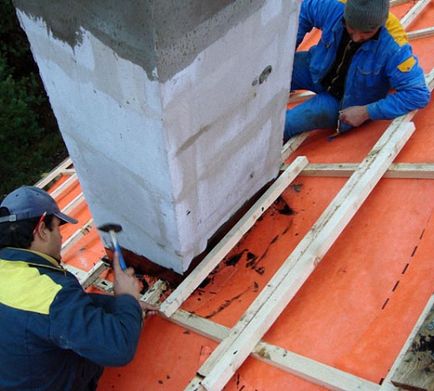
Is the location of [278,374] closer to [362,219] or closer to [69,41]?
[362,219]

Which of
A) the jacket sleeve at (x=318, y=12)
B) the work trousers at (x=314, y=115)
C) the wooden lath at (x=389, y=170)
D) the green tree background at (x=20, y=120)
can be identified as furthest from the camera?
the green tree background at (x=20, y=120)

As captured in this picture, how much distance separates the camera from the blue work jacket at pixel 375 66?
3141 millimetres

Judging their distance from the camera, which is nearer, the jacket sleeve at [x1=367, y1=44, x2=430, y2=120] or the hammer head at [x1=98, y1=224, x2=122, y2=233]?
the hammer head at [x1=98, y1=224, x2=122, y2=233]

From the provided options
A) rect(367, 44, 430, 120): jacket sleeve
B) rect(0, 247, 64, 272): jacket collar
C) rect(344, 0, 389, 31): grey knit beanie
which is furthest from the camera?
rect(367, 44, 430, 120): jacket sleeve

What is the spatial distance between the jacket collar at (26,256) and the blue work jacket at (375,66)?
228 centimetres

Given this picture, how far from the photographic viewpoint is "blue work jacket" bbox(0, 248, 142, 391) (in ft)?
6.41

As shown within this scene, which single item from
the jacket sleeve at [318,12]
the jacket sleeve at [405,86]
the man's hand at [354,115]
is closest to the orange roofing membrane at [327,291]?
the jacket sleeve at [405,86]

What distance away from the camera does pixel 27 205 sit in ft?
7.53

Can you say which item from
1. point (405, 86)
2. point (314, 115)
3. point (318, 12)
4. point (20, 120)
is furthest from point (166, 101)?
point (20, 120)

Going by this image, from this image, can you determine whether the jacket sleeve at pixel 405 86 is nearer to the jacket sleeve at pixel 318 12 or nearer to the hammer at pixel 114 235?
the jacket sleeve at pixel 318 12

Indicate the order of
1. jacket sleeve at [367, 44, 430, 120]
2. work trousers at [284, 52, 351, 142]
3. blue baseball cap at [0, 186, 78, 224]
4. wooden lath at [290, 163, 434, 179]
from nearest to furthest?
blue baseball cap at [0, 186, 78, 224] → wooden lath at [290, 163, 434, 179] → jacket sleeve at [367, 44, 430, 120] → work trousers at [284, 52, 351, 142]

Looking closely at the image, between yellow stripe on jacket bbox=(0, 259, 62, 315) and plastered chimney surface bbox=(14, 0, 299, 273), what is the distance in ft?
1.84

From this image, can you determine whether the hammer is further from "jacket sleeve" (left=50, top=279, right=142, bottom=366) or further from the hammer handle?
"jacket sleeve" (left=50, top=279, right=142, bottom=366)

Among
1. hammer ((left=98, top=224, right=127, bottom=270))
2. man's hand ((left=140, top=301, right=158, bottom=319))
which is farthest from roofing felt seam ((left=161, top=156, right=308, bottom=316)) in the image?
hammer ((left=98, top=224, right=127, bottom=270))
